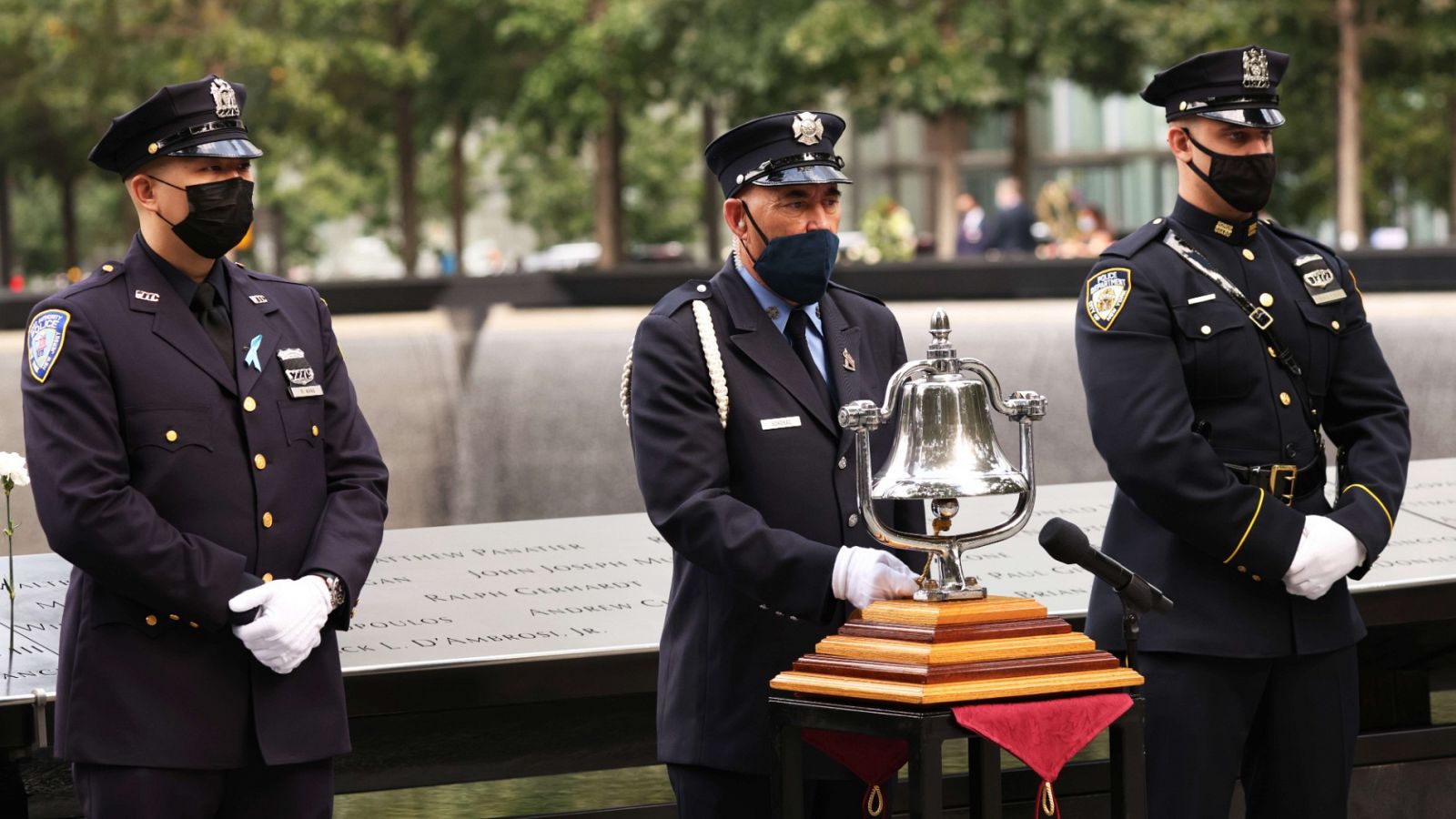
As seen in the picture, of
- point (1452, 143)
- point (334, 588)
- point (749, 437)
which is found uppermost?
point (749, 437)

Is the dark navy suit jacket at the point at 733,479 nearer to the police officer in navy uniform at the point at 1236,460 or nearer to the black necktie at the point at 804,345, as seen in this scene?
the black necktie at the point at 804,345

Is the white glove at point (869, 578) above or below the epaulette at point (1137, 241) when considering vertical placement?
below

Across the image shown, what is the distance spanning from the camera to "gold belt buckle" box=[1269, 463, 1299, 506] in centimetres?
396

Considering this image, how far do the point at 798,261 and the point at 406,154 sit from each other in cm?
2966

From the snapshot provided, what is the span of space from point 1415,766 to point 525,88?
25.3 m

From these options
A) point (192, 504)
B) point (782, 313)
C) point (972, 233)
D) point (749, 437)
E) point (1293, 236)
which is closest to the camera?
point (192, 504)

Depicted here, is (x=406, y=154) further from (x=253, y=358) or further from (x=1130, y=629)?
(x=1130, y=629)

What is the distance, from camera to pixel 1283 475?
3971 millimetres

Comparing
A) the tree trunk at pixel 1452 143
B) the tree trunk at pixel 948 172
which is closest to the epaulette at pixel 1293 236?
the tree trunk at pixel 948 172

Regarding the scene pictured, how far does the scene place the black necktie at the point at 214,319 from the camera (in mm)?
3631

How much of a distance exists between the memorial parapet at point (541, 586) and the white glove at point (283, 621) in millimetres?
1011

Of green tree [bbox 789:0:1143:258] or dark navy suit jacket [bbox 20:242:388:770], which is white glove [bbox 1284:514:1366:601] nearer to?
dark navy suit jacket [bbox 20:242:388:770]

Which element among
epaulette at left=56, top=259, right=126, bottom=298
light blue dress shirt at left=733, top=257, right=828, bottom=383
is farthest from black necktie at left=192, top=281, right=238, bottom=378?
light blue dress shirt at left=733, top=257, right=828, bottom=383

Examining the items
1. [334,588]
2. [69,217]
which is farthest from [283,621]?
[69,217]
